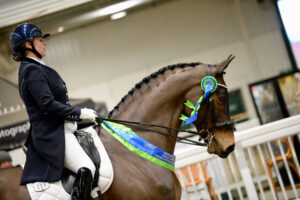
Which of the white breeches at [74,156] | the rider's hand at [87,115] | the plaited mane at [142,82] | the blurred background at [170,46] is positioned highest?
the blurred background at [170,46]

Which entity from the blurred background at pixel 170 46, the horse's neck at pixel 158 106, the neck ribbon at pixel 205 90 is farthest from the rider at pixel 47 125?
the blurred background at pixel 170 46

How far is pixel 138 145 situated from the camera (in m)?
2.17

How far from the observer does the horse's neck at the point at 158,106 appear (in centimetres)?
226

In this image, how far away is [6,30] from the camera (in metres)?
6.27

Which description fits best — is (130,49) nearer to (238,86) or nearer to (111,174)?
(238,86)

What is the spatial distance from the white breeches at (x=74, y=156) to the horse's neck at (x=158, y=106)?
392 mm

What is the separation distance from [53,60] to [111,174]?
26.6ft

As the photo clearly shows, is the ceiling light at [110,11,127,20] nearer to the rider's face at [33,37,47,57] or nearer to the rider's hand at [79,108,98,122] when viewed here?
the rider's face at [33,37,47,57]

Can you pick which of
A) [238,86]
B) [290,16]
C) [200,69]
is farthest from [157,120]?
[238,86]

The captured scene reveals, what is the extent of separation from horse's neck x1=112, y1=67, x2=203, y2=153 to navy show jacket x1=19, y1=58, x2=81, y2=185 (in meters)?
0.40

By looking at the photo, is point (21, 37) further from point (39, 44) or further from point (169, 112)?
point (169, 112)

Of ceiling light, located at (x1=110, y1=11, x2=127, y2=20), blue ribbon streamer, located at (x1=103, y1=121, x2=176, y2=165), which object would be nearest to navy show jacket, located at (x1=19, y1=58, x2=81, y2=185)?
blue ribbon streamer, located at (x1=103, y1=121, x2=176, y2=165)

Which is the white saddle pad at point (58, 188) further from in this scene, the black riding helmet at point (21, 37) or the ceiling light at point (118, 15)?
the ceiling light at point (118, 15)

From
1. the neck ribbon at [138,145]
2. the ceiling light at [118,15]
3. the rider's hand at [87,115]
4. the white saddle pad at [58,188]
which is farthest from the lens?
the ceiling light at [118,15]
